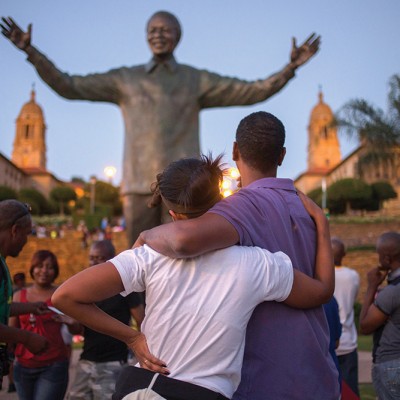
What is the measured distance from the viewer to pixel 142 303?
401 centimetres

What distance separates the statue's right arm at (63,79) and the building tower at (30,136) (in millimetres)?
96817

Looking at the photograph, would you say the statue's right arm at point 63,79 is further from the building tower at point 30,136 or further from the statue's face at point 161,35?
the building tower at point 30,136

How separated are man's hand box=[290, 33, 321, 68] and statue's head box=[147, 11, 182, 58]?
831mm

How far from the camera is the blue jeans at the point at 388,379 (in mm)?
3182

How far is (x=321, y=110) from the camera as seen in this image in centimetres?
9081

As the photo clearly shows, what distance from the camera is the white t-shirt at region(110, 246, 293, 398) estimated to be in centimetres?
180

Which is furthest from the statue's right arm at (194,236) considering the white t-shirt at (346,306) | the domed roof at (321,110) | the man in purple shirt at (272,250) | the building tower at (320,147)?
the domed roof at (321,110)

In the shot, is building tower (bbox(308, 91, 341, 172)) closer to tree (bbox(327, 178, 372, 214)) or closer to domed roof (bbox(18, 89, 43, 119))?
tree (bbox(327, 178, 372, 214))

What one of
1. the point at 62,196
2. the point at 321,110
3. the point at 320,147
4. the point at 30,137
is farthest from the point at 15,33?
the point at 30,137

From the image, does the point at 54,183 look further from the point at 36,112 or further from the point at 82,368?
the point at 82,368

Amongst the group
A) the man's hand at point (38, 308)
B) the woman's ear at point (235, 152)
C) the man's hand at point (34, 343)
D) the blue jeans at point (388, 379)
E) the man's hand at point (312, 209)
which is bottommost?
the blue jeans at point (388, 379)

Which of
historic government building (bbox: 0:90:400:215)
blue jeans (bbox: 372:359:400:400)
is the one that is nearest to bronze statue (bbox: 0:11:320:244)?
blue jeans (bbox: 372:359:400:400)

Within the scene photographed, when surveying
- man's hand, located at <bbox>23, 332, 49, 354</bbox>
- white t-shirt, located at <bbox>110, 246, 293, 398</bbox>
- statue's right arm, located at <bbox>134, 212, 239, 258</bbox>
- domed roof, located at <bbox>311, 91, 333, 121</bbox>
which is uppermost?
domed roof, located at <bbox>311, 91, 333, 121</bbox>

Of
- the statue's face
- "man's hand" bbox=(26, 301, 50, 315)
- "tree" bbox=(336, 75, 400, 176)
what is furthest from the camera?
"tree" bbox=(336, 75, 400, 176)
